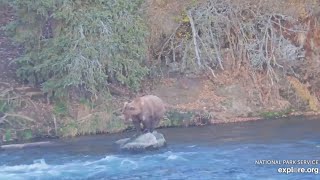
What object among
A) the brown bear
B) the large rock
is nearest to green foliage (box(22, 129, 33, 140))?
the brown bear

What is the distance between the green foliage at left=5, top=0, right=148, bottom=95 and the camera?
18.4 metres

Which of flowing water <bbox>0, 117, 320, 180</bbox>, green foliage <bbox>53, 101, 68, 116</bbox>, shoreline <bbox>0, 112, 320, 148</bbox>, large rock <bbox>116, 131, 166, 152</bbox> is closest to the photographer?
flowing water <bbox>0, 117, 320, 180</bbox>

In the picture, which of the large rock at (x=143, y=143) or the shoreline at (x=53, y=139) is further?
the shoreline at (x=53, y=139)

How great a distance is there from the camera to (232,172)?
1371 centimetres

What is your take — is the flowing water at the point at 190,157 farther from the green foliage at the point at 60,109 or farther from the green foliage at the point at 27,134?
the green foliage at the point at 60,109

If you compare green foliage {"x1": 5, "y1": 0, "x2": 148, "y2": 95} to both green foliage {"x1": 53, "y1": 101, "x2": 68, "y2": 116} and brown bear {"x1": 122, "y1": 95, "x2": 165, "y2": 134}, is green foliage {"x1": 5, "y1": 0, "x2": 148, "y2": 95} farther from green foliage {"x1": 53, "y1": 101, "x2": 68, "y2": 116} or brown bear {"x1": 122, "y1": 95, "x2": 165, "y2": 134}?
brown bear {"x1": 122, "y1": 95, "x2": 165, "y2": 134}

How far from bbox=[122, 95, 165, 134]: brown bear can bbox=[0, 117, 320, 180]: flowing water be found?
2.11 ft

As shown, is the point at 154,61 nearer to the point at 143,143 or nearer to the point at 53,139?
the point at 53,139

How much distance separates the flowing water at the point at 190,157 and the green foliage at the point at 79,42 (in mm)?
1846

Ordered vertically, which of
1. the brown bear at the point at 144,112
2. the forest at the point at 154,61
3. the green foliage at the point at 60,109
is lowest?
the brown bear at the point at 144,112

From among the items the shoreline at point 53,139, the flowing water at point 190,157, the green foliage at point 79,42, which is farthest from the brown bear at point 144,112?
the green foliage at point 79,42

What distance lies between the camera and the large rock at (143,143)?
1581 cm

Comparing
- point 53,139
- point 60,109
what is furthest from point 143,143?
point 60,109

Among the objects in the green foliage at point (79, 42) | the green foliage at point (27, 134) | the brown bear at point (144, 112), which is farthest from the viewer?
the green foliage at point (79, 42)
